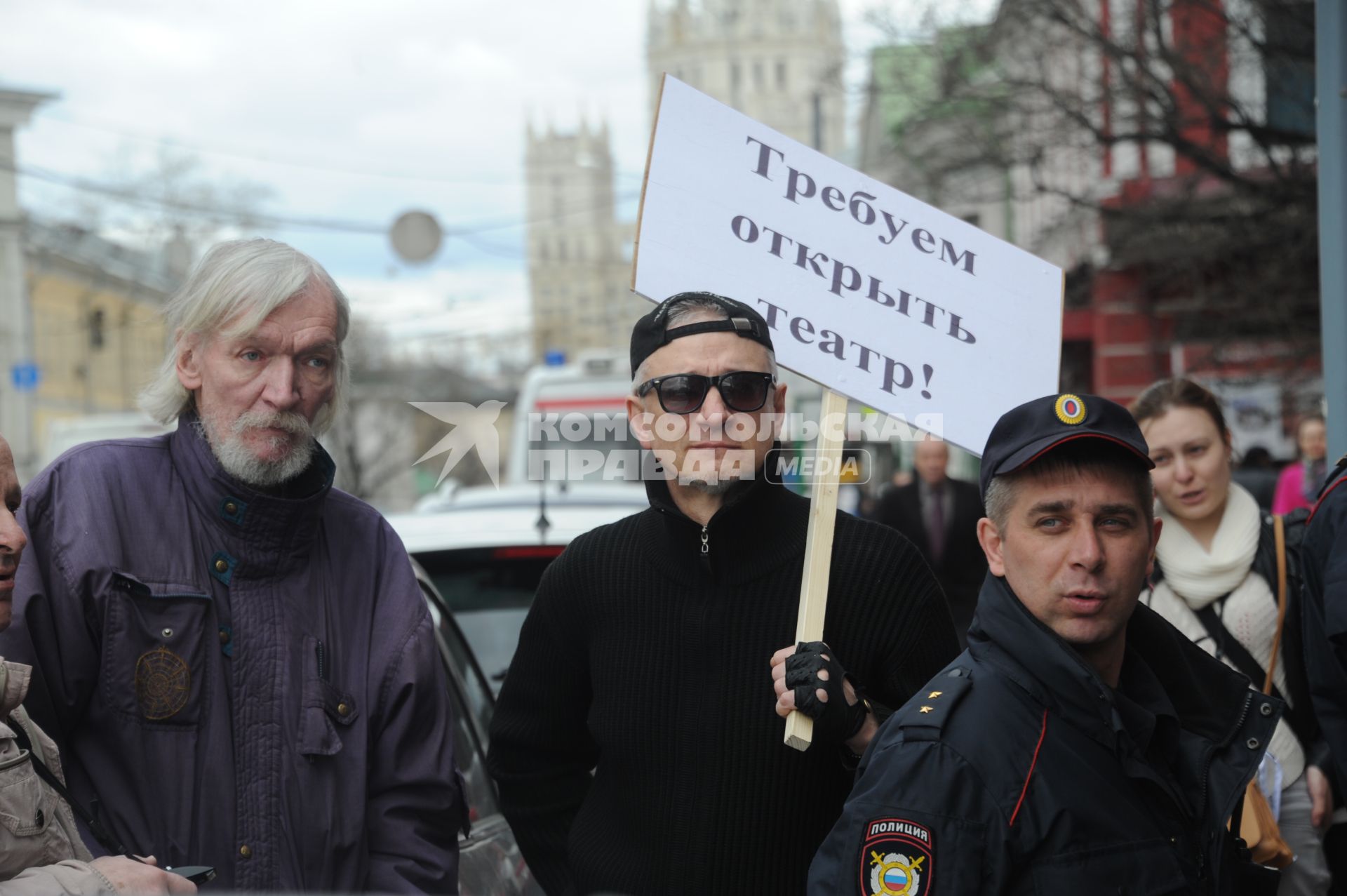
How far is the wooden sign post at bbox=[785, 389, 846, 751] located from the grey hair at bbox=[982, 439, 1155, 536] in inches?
19.1

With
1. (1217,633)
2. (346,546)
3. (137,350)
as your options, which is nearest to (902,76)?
(1217,633)

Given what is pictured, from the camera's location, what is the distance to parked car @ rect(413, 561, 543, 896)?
3.48 meters

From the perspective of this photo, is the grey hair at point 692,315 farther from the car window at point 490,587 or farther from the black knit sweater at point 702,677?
the car window at point 490,587

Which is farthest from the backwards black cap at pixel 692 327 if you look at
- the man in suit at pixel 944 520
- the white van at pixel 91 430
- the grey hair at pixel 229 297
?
the white van at pixel 91 430

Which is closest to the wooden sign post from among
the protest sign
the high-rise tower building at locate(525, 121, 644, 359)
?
the protest sign

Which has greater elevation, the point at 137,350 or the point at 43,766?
the point at 137,350

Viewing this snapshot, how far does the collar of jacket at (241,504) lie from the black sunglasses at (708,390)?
28.5 inches

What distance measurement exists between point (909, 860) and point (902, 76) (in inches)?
553

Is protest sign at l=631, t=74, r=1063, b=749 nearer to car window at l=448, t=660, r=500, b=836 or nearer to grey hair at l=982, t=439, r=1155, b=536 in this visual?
grey hair at l=982, t=439, r=1155, b=536

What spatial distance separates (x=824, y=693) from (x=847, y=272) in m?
1.06

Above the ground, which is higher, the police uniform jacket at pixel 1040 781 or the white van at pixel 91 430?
the white van at pixel 91 430

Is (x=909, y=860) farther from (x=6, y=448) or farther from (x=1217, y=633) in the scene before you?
(x=1217, y=633)

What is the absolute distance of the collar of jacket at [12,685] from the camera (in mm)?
2223

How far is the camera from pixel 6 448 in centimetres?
243
